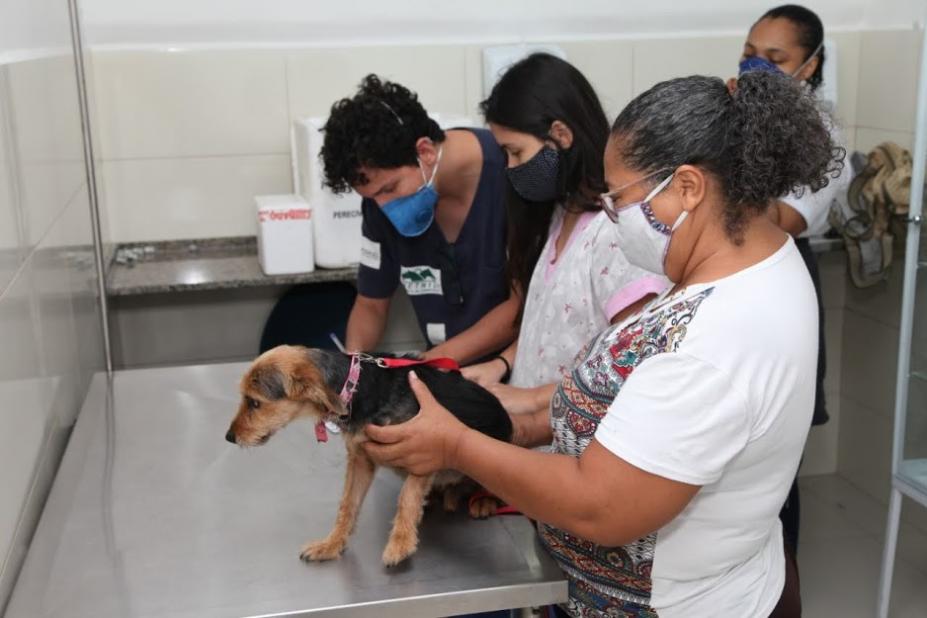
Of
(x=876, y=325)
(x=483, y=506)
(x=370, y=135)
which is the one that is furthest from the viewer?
(x=876, y=325)

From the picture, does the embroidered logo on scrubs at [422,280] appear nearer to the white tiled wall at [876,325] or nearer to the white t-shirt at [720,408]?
the white t-shirt at [720,408]

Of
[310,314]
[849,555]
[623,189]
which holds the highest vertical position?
[623,189]

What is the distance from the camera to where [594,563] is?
4.24 ft

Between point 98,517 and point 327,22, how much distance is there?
1981 millimetres

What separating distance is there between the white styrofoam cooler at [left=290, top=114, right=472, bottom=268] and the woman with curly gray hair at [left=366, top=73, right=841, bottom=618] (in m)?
1.60

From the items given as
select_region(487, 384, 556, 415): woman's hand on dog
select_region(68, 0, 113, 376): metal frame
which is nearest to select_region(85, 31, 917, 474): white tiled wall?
select_region(68, 0, 113, 376): metal frame

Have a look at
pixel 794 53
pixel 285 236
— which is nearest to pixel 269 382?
pixel 285 236

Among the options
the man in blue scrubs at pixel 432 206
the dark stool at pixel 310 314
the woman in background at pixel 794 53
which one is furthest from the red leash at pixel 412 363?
the dark stool at pixel 310 314

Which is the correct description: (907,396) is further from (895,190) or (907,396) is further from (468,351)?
(468,351)

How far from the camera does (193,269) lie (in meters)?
2.88

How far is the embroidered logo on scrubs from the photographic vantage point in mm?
2277

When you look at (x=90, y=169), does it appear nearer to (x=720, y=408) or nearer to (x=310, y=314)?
(x=310, y=314)

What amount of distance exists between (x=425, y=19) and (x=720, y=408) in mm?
2283

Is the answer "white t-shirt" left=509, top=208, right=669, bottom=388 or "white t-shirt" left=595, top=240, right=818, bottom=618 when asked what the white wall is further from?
"white t-shirt" left=595, top=240, right=818, bottom=618
